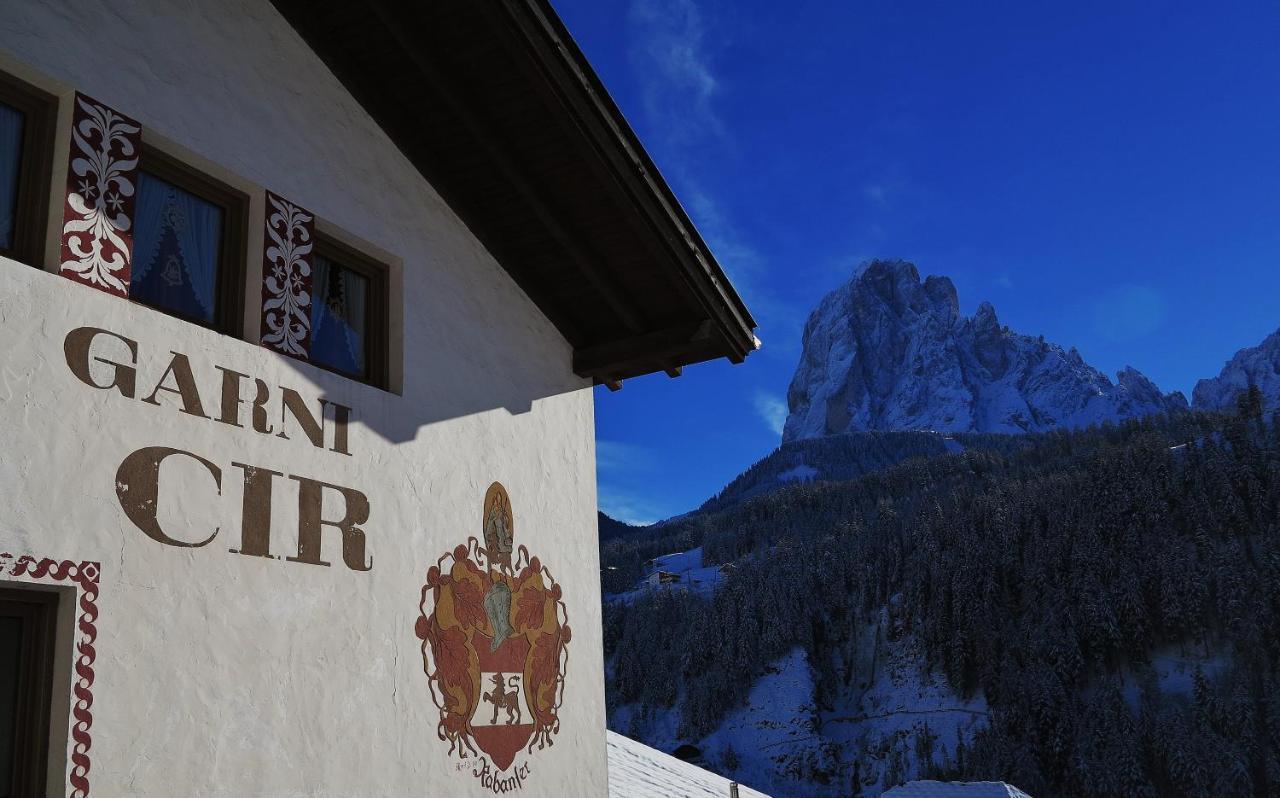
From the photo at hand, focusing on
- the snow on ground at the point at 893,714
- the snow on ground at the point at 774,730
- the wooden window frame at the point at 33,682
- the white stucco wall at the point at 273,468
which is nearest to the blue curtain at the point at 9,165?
the white stucco wall at the point at 273,468

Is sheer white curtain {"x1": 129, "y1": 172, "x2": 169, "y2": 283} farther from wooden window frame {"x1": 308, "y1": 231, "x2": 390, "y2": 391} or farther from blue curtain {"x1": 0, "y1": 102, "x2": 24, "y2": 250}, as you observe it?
wooden window frame {"x1": 308, "y1": 231, "x2": 390, "y2": 391}

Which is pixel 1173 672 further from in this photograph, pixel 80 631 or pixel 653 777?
pixel 80 631

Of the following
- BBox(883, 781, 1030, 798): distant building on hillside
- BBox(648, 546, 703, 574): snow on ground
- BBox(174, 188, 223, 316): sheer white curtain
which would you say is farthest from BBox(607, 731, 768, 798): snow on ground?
BBox(648, 546, 703, 574): snow on ground

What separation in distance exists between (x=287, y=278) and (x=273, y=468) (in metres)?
1.05

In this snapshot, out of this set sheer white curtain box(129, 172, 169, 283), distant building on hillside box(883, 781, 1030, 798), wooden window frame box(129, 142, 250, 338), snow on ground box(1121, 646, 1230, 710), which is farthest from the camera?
snow on ground box(1121, 646, 1230, 710)

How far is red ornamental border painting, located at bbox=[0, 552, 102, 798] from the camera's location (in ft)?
12.0

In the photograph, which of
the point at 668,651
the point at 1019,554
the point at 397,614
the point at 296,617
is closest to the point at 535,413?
the point at 397,614

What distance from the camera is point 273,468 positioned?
480 centimetres

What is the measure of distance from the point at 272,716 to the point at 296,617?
17.6 inches

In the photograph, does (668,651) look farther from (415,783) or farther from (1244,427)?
(415,783)

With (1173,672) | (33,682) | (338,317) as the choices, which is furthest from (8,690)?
Result: (1173,672)

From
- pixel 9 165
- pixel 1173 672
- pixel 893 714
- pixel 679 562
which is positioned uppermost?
pixel 679 562

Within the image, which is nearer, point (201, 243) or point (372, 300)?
point (201, 243)

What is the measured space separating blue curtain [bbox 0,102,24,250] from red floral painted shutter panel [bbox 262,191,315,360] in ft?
3.88
